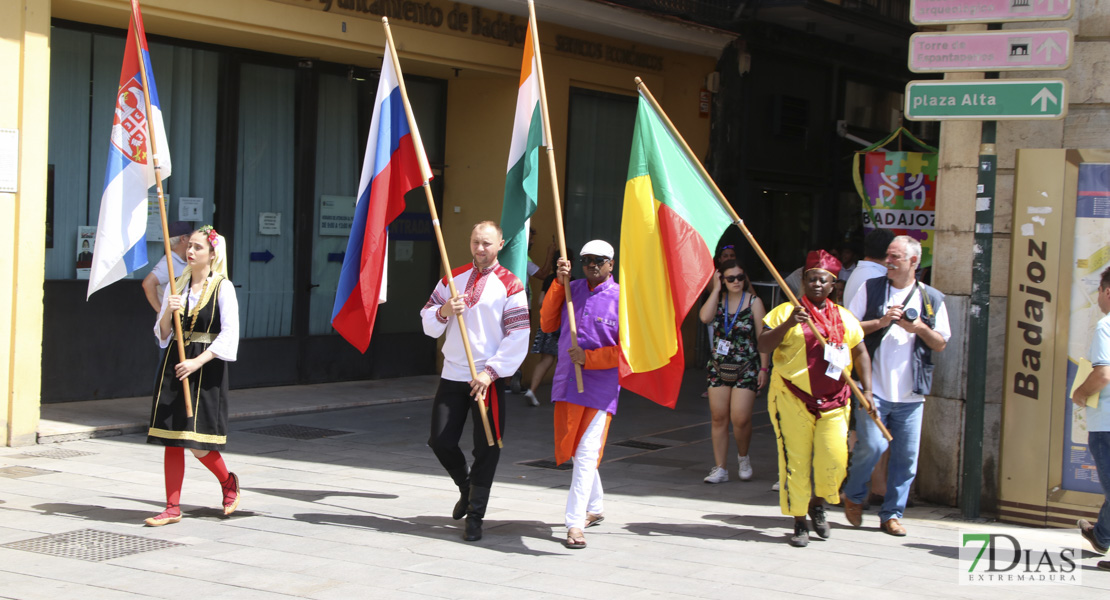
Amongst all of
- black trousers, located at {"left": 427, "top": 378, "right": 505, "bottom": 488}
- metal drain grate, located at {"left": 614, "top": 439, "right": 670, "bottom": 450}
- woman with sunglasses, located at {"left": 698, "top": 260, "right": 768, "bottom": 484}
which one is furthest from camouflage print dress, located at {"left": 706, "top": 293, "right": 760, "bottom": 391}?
black trousers, located at {"left": 427, "top": 378, "right": 505, "bottom": 488}

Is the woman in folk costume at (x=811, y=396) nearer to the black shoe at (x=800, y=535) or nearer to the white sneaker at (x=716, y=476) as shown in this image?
the black shoe at (x=800, y=535)

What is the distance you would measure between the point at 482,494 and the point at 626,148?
10.1 meters

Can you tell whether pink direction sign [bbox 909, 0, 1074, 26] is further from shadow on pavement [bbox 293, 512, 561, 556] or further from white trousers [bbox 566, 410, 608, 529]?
shadow on pavement [bbox 293, 512, 561, 556]

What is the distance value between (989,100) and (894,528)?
2723mm

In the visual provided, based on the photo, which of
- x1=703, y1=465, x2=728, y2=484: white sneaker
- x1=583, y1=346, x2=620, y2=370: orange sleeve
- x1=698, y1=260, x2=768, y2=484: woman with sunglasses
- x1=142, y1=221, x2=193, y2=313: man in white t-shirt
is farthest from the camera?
x1=142, y1=221, x2=193, y2=313: man in white t-shirt

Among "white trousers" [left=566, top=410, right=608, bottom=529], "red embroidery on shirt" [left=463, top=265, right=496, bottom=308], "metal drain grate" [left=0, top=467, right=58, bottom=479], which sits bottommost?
"metal drain grate" [left=0, top=467, right=58, bottom=479]

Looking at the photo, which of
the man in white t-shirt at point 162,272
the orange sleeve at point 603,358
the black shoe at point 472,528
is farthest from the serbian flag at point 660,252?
the man in white t-shirt at point 162,272

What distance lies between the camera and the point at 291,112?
42.7 ft

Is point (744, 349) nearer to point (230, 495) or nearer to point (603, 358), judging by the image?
point (603, 358)

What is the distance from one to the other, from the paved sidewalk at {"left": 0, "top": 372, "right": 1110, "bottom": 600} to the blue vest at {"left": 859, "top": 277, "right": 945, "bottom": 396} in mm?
955

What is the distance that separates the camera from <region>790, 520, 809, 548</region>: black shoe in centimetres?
669

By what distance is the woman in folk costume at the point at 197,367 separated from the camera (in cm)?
670

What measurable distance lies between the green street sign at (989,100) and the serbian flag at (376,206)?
319cm

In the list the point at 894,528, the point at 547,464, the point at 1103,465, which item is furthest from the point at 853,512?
the point at 547,464
